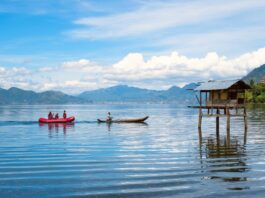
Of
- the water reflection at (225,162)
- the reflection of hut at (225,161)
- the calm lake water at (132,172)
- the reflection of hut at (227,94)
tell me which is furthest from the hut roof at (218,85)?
the calm lake water at (132,172)

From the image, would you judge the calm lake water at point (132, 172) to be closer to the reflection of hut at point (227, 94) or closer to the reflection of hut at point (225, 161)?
the reflection of hut at point (225, 161)

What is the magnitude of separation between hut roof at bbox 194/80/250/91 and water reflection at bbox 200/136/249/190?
11.4 m

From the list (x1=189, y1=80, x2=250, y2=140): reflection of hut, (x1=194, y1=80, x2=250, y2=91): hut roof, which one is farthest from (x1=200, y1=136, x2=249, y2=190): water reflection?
(x1=194, y1=80, x2=250, y2=91): hut roof

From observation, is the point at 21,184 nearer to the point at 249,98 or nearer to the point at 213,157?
the point at 213,157

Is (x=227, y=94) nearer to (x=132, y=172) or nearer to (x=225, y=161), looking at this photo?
(x=225, y=161)

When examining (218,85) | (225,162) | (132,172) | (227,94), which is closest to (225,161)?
(225,162)

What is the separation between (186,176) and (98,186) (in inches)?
212

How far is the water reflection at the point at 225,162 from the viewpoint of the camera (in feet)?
71.5

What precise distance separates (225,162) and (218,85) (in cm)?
2403

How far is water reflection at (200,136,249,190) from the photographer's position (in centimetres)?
2178

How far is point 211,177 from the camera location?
853 inches

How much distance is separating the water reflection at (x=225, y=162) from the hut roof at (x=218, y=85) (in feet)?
37.5

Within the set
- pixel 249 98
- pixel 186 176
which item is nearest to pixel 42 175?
pixel 186 176

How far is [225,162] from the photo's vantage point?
2706 centimetres
